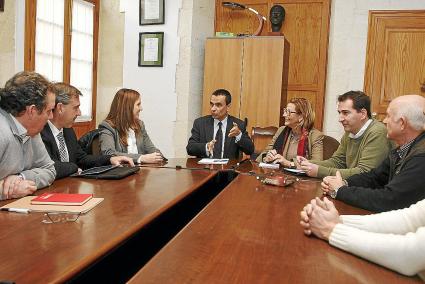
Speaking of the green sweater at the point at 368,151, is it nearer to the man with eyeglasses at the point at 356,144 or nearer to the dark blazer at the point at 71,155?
the man with eyeglasses at the point at 356,144

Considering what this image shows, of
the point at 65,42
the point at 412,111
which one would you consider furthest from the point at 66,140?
the point at 65,42

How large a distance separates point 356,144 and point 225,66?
7.60 feet

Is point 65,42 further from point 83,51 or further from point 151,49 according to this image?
point 151,49

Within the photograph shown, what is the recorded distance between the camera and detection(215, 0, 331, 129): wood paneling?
4.90 metres

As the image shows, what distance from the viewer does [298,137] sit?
353 cm

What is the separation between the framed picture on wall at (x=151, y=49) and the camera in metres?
4.96

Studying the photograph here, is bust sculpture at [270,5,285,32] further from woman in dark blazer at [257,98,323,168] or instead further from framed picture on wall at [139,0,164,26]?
woman in dark blazer at [257,98,323,168]

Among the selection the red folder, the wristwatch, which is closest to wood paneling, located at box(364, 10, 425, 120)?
the wristwatch

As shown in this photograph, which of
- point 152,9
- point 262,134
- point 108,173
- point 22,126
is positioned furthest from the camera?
point 152,9

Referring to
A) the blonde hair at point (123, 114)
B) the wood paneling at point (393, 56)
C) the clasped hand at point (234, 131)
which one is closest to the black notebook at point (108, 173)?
the blonde hair at point (123, 114)

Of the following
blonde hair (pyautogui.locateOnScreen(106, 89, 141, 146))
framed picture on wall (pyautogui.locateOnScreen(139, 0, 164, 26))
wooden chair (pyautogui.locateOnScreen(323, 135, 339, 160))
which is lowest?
wooden chair (pyautogui.locateOnScreen(323, 135, 339, 160))

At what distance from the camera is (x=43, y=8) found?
14.9 ft

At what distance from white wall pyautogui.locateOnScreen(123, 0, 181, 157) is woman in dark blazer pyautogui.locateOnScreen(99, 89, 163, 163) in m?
1.51

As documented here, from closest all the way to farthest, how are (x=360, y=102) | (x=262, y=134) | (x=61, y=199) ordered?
(x=61, y=199) < (x=360, y=102) < (x=262, y=134)
